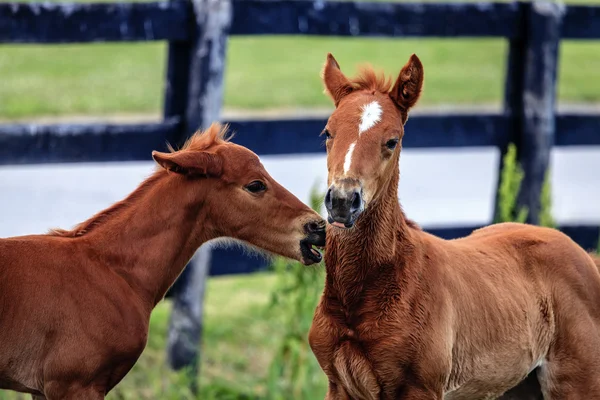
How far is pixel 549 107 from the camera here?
7.19 meters

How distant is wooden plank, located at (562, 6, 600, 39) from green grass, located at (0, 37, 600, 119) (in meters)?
7.10

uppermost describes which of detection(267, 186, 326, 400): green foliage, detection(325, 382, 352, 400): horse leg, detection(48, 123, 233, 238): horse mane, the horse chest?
detection(48, 123, 233, 238): horse mane

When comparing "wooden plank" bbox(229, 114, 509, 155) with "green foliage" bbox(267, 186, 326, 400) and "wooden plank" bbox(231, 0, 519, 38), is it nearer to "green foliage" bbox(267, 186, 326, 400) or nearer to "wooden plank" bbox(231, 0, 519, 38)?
"wooden plank" bbox(231, 0, 519, 38)

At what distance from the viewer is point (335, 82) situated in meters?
→ 4.17

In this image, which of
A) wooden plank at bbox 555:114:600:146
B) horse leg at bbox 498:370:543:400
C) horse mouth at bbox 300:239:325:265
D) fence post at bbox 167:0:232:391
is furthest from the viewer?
wooden plank at bbox 555:114:600:146

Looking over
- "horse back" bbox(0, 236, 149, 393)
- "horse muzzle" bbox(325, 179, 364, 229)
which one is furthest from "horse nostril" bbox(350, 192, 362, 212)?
"horse back" bbox(0, 236, 149, 393)

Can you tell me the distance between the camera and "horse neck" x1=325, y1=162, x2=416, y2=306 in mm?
4016

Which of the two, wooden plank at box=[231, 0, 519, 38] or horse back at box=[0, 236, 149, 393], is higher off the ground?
wooden plank at box=[231, 0, 519, 38]

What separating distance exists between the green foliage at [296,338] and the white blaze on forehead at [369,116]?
2121 mm

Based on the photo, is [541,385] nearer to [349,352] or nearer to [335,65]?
[349,352]

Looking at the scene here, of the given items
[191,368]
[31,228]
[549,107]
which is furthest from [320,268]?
[31,228]

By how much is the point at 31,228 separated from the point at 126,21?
398 centimetres

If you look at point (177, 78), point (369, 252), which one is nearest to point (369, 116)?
point (369, 252)

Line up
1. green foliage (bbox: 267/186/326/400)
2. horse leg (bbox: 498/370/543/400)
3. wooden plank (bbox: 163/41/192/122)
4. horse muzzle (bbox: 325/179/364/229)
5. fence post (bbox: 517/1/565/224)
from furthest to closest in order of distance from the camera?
fence post (bbox: 517/1/565/224) → wooden plank (bbox: 163/41/192/122) → green foliage (bbox: 267/186/326/400) → horse leg (bbox: 498/370/543/400) → horse muzzle (bbox: 325/179/364/229)
